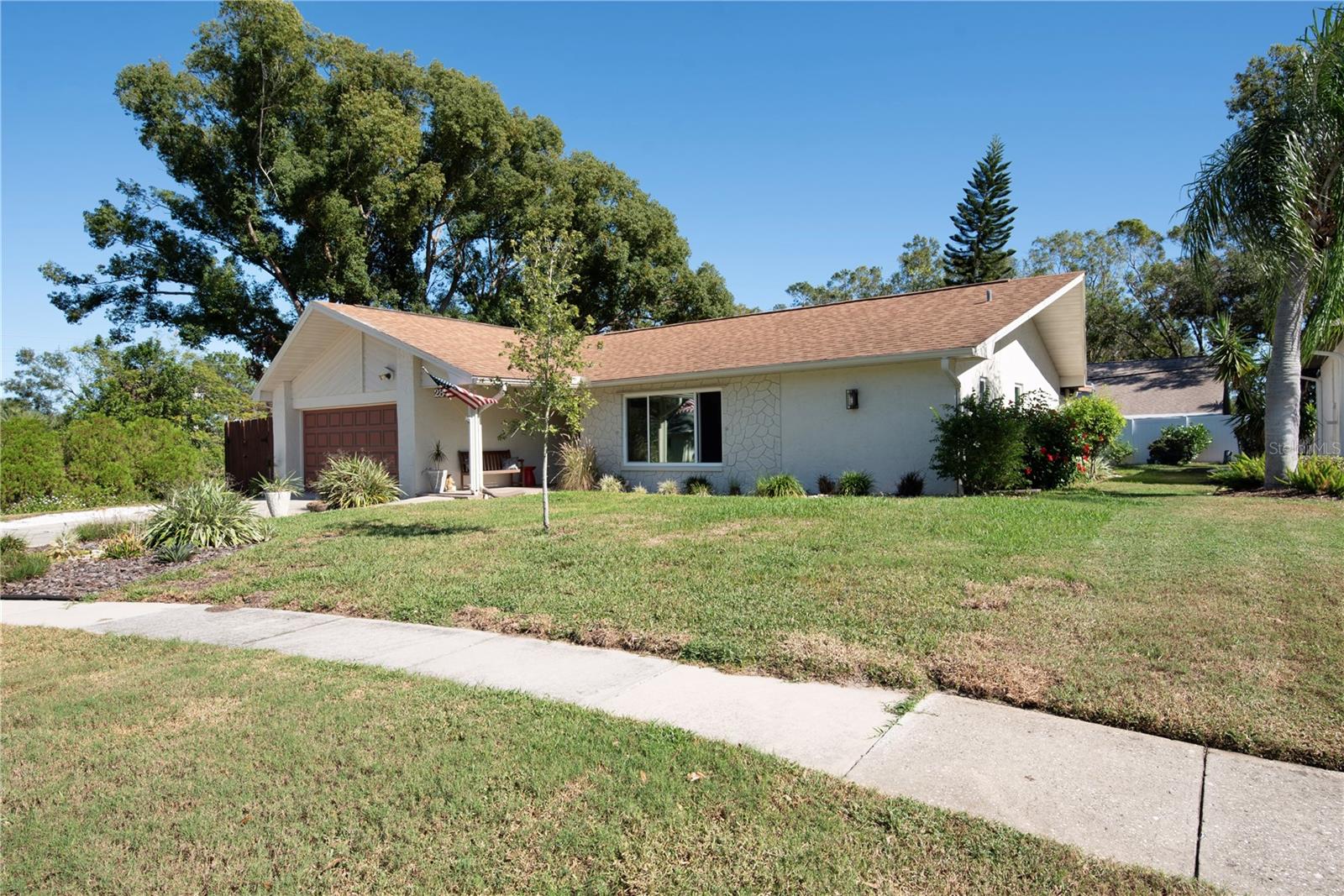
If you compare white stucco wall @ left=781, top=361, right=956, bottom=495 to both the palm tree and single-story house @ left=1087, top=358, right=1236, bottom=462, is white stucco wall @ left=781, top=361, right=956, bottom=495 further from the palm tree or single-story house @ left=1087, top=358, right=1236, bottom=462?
single-story house @ left=1087, top=358, right=1236, bottom=462

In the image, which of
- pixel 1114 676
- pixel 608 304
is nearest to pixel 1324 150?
pixel 1114 676

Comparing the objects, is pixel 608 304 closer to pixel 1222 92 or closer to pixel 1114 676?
pixel 1222 92

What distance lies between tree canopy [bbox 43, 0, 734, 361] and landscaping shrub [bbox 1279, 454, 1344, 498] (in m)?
23.0

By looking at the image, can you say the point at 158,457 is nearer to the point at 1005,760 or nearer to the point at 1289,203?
the point at 1005,760

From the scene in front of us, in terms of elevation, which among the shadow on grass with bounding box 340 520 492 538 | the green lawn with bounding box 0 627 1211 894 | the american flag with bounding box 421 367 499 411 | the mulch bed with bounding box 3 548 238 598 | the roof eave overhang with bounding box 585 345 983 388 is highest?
the roof eave overhang with bounding box 585 345 983 388

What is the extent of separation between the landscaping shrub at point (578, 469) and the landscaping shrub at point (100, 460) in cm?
1108

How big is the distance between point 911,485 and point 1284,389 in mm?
6301

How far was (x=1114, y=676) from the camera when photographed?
15.7 ft

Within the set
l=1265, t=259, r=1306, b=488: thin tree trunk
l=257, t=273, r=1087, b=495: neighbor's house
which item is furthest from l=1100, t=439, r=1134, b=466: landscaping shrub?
l=1265, t=259, r=1306, b=488: thin tree trunk

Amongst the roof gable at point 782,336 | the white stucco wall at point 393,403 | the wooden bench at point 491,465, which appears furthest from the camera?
the wooden bench at point 491,465

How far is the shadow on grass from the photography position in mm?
11500

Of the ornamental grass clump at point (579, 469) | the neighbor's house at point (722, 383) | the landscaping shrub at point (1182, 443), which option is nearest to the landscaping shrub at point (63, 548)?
the neighbor's house at point (722, 383)

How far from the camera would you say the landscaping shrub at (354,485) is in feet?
52.3

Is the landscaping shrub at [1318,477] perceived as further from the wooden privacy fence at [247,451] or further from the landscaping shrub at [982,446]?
the wooden privacy fence at [247,451]
